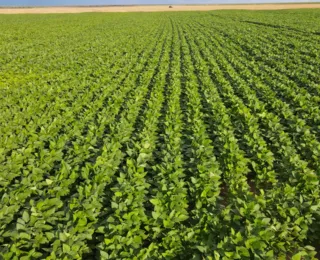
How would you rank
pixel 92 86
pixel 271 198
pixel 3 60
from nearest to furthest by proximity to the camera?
pixel 271 198 < pixel 92 86 < pixel 3 60

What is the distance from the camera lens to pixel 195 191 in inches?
163

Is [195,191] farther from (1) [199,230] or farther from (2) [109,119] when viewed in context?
(2) [109,119]

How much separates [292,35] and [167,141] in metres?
22.0

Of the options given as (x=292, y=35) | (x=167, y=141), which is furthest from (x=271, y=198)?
(x=292, y=35)

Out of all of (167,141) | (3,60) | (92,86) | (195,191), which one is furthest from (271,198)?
(3,60)

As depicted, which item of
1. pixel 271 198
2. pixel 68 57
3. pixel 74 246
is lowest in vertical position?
pixel 271 198

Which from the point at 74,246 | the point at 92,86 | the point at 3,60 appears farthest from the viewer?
the point at 3,60

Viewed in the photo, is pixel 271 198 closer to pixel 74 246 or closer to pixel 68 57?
pixel 74 246

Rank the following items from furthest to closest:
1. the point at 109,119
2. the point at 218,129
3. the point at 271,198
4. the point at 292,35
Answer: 1. the point at 292,35
2. the point at 109,119
3. the point at 218,129
4. the point at 271,198

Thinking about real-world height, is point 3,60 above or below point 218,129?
above

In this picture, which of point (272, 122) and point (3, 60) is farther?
point (3, 60)

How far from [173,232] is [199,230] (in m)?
0.34

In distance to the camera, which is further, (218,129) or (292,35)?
(292,35)

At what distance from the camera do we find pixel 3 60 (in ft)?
49.3
